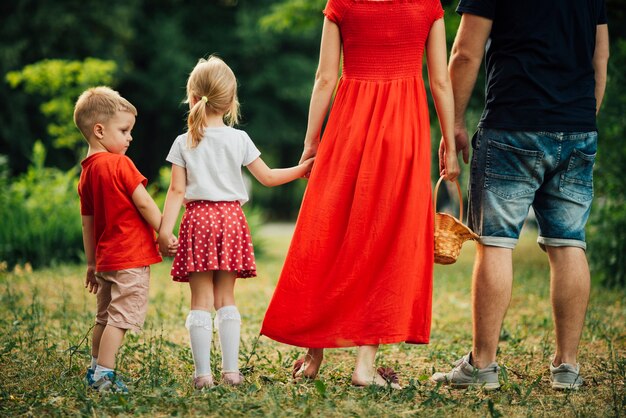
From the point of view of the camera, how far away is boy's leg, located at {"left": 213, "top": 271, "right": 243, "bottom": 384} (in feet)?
12.1

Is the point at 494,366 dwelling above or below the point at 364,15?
below

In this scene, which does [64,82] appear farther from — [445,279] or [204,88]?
[204,88]

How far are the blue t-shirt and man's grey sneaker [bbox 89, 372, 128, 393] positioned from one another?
215cm

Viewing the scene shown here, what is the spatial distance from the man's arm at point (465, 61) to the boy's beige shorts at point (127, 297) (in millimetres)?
1728

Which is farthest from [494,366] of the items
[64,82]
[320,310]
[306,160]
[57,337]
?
[64,82]

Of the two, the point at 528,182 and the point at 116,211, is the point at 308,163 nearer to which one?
the point at 116,211

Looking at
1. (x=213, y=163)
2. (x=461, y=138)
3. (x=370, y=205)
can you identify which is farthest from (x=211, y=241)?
(x=461, y=138)

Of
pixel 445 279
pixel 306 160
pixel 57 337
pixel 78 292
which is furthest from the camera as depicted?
pixel 445 279

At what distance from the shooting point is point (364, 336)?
12.0 feet

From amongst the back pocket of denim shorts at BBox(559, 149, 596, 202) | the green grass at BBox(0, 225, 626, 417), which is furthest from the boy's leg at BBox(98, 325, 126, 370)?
the back pocket of denim shorts at BBox(559, 149, 596, 202)

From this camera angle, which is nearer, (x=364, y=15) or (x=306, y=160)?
(x=364, y=15)

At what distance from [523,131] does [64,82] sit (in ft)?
31.4

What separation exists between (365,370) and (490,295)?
707mm

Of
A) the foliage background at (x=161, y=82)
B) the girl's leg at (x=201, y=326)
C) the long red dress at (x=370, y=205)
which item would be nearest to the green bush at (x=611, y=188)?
the foliage background at (x=161, y=82)
